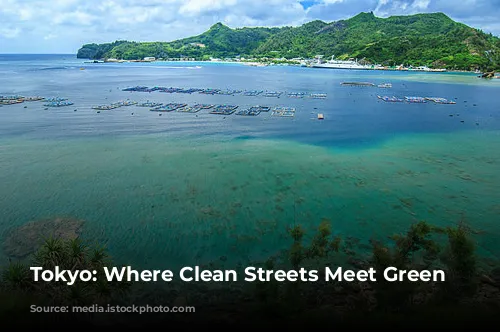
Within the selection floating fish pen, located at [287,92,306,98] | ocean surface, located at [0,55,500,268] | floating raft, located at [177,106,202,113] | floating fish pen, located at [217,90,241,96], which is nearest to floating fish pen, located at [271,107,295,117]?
ocean surface, located at [0,55,500,268]

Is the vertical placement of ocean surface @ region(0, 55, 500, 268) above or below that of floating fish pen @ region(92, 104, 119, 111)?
below

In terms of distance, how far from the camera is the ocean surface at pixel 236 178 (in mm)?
19547

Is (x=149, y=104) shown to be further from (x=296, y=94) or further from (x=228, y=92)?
(x=296, y=94)

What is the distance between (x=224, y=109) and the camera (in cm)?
5481

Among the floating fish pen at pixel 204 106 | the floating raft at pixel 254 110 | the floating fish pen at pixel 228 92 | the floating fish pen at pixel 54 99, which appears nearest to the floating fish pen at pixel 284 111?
the floating raft at pixel 254 110

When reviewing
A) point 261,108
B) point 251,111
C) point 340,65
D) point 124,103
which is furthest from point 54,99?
point 340,65

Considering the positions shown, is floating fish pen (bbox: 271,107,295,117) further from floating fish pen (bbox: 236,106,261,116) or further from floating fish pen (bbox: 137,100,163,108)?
floating fish pen (bbox: 137,100,163,108)

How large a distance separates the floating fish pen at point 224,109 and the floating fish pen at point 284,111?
6.81 meters

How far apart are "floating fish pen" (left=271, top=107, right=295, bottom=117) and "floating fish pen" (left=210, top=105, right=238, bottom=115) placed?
6.81 metres

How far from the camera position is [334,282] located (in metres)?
15.4

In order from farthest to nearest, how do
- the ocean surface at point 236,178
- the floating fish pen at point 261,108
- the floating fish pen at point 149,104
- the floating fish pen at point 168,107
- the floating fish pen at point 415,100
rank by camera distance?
the floating fish pen at point 415,100
the floating fish pen at point 149,104
the floating fish pen at point 261,108
the floating fish pen at point 168,107
the ocean surface at point 236,178

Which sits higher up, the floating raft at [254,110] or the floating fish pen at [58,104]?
the floating fish pen at [58,104]

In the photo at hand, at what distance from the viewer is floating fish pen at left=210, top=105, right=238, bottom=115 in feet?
174

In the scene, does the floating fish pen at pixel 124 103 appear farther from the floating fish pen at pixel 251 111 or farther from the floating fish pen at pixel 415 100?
the floating fish pen at pixel 415 100
